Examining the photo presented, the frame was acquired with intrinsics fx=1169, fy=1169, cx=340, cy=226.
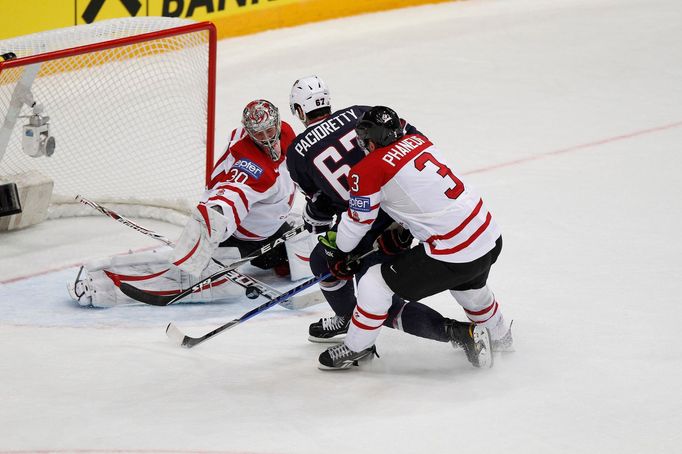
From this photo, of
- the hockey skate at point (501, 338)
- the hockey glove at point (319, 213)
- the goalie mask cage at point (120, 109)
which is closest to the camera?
the hockey skate at point (501, 338)

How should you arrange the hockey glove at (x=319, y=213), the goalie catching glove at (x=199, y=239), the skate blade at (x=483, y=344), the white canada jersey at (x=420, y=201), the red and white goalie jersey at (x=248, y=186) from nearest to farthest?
the white canada jersey at (x=420, y=201) < the skate blade at (x=483, y=344) < the hockey glove at (x=319, y=213) < the goalie catching glove at (x=199, y=239) < the red and white goalie jersey at (x=248, y=186)

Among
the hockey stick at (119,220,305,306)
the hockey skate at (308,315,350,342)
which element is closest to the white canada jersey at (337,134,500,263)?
the hockey skate at (308,315,350,342)

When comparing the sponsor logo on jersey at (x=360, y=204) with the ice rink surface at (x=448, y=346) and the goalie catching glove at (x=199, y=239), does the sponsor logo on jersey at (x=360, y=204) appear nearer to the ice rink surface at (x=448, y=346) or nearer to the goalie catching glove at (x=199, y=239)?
the ice rink surface at (x=448, y=346)

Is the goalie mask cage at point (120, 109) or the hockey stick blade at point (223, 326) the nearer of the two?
the hockey stick blade at point (223, 326)

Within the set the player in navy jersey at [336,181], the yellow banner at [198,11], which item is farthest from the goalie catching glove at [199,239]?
the yellow banner at [198,11]

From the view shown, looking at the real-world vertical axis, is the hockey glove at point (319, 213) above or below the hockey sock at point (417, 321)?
above

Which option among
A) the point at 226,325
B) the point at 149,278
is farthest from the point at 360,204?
the point at 149,278

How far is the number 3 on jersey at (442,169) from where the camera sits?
3416 mm

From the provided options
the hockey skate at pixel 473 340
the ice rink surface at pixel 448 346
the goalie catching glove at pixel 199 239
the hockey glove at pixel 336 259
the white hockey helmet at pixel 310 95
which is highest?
the white hockey helmet at pixel 310 95

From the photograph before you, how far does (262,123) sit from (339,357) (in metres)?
0.95

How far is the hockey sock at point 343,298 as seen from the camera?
3.88 metres

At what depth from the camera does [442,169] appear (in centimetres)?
345

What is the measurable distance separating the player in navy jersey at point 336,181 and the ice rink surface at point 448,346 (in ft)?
0.53

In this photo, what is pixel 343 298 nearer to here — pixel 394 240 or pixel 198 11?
pixel 394 240
